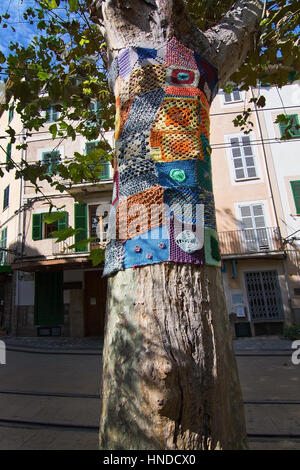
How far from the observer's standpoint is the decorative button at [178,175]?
4.49 ft

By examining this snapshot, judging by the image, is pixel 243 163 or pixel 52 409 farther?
pixel 243 163

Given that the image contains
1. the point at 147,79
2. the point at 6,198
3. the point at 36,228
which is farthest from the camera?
the point at 6,198

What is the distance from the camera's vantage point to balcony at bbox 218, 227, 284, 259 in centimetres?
1255

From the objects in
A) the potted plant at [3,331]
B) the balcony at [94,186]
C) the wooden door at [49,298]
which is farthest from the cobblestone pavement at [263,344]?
the potted plant at [3,331]

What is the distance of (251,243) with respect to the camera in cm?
1291

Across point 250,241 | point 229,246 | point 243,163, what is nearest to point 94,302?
point 229,246

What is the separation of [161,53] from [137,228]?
3.40 feet

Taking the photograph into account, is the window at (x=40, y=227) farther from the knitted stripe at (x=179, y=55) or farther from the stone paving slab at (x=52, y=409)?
the knitted stripe at (x=179, y=55)

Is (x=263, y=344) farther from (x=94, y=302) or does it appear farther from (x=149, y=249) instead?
(x=149, y=249)

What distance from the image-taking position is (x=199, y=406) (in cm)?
107

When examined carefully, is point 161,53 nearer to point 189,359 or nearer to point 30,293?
point 189,359

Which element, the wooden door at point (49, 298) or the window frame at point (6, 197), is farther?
the window frame at point (6, 197)

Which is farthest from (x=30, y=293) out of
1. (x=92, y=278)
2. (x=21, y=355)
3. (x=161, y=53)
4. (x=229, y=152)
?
(x=161, y=53)

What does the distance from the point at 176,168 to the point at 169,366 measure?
0.86m
